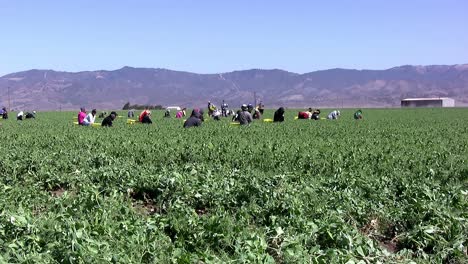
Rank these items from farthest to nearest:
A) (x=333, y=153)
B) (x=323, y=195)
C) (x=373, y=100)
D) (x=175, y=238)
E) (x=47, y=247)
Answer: (x=373, y=100)
(x=333, y=153)
(x=323, y=195)
(x=175, y=238)
(x=47, y=247)

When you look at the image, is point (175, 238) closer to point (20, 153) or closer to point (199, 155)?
point (199, 155)

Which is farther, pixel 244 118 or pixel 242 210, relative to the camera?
pixel 244 118

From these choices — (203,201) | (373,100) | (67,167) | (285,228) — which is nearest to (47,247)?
(285,228)

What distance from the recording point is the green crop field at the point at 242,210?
4969mm

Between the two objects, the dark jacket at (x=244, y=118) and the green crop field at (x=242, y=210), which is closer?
the green crop field at (x=242, y=210)

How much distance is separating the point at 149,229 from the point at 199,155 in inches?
243

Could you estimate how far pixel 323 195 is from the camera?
719 cm

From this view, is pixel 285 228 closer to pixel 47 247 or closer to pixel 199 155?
pixel 47 247

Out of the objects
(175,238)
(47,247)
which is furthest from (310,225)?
(47,247)

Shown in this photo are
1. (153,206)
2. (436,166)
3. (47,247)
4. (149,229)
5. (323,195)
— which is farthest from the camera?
(436,166)

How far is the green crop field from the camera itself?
4969 mm

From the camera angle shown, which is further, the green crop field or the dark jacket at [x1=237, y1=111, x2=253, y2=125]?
the dark jacket at [x1=237, y1=111, x2=253, y2=125]

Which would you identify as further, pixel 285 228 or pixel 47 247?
pixel 285 228

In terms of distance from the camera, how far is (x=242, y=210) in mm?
6684
